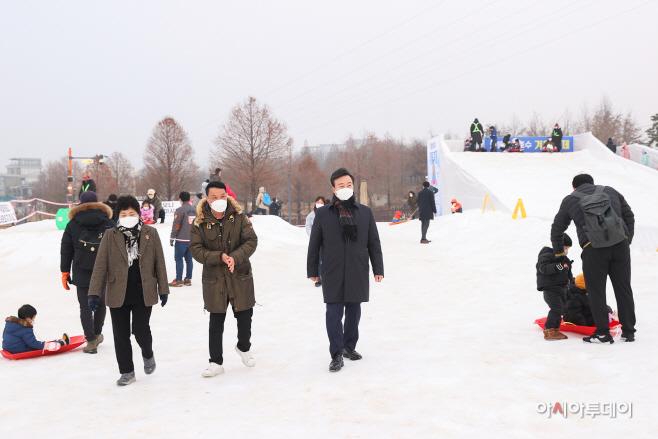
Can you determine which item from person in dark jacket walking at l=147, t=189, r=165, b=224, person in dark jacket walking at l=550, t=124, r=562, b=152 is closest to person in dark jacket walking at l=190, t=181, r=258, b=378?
person in dark jacket walking at l=147, t=189, r=165, b=224

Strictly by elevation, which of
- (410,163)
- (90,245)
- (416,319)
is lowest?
(416,319)

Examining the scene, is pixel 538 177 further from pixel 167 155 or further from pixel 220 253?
pixel 167 155

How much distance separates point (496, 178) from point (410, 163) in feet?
187

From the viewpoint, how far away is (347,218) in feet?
15.5

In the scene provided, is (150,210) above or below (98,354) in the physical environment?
above

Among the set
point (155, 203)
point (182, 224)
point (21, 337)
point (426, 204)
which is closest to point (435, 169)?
point (426, 204)

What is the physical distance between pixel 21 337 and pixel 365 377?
4.06 metres

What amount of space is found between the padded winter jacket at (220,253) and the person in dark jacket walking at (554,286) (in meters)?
3.37

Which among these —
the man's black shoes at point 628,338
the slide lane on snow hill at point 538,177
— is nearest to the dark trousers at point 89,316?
the man's black shoes at point 628,338

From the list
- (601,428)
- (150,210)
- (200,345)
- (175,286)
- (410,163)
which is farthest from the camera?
(410,163)

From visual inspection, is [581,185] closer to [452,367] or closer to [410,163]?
[452,367]

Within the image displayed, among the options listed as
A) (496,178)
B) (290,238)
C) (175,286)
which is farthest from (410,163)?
(175,286)

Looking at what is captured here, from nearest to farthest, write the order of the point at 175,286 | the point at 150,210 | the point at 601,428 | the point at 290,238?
the point at 601,428 → the point at 175,286 → the point at 150,210 → the point at 290,238

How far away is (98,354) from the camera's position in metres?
5.78
